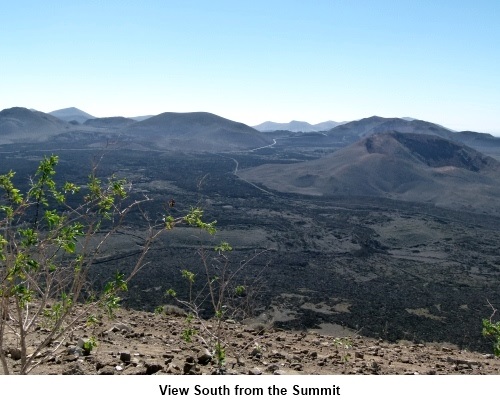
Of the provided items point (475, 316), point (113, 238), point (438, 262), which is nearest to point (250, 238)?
point (113, 238)

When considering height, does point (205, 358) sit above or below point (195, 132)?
below

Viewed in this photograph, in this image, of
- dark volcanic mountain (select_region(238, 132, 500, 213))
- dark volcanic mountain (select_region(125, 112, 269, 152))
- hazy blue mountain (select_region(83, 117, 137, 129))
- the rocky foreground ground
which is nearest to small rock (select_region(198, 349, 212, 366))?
the rocky foreground ground

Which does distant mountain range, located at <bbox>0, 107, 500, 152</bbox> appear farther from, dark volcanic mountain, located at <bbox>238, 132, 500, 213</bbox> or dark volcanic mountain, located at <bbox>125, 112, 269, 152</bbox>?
dark volcanic mountain, located at <bbox>238, 132, 500, 213</bbox>

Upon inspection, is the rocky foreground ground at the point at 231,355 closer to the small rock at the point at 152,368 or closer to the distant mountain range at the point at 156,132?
the small rock at the point at 152,368

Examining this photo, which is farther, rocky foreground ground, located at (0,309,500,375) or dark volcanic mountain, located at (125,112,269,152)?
dark volcanic mountain, located at (125,112,269,152)

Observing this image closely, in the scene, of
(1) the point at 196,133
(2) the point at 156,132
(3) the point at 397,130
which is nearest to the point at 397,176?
(3) the point at 397,130

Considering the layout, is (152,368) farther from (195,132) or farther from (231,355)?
(195,132)

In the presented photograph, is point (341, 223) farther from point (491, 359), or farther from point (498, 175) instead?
point (498, 175)
